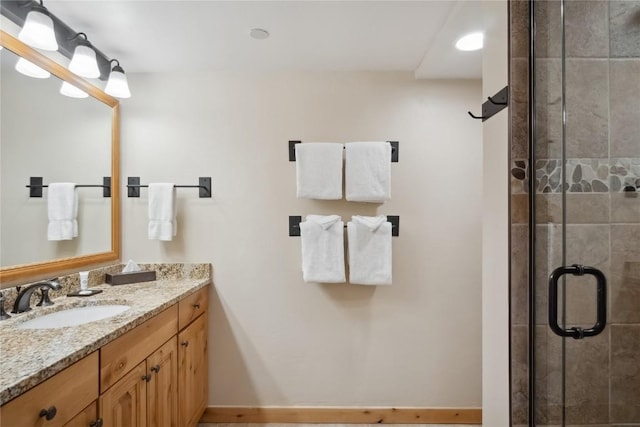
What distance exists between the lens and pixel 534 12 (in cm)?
104

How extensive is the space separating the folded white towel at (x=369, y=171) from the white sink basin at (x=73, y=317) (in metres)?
1.33

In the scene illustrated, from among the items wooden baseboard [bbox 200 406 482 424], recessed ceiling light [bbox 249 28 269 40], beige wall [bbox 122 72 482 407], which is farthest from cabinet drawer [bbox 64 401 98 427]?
recessed ceiling light [bbox 249 28 269 40]

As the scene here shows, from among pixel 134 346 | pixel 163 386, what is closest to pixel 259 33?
pixel 134 346

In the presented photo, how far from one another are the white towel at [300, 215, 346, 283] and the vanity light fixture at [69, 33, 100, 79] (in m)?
1.33

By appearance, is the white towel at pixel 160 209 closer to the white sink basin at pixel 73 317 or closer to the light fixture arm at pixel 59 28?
the white sink basin at pixel 73 317

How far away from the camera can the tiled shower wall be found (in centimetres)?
95

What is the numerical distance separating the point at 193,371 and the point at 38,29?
1748 millimetres

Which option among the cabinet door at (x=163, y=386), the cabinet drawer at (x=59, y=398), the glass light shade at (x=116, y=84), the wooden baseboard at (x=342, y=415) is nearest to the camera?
the cabinet drawer at (x=59, y=398)

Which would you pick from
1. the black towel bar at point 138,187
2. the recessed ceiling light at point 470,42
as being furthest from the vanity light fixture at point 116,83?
the recessed ceiling light at point 470,42

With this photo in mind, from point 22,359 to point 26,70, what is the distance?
125 cm

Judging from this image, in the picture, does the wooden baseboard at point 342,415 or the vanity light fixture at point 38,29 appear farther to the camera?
the wooden baseboard at point 342,415

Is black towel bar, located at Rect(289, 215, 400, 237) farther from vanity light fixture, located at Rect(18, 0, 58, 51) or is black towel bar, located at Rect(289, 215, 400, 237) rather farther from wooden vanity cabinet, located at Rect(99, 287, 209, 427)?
vanity light fixture, located at Rect(18, 0, 58, 51)

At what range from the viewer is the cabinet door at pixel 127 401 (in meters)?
1.09

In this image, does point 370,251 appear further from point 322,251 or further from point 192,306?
point 192,306
